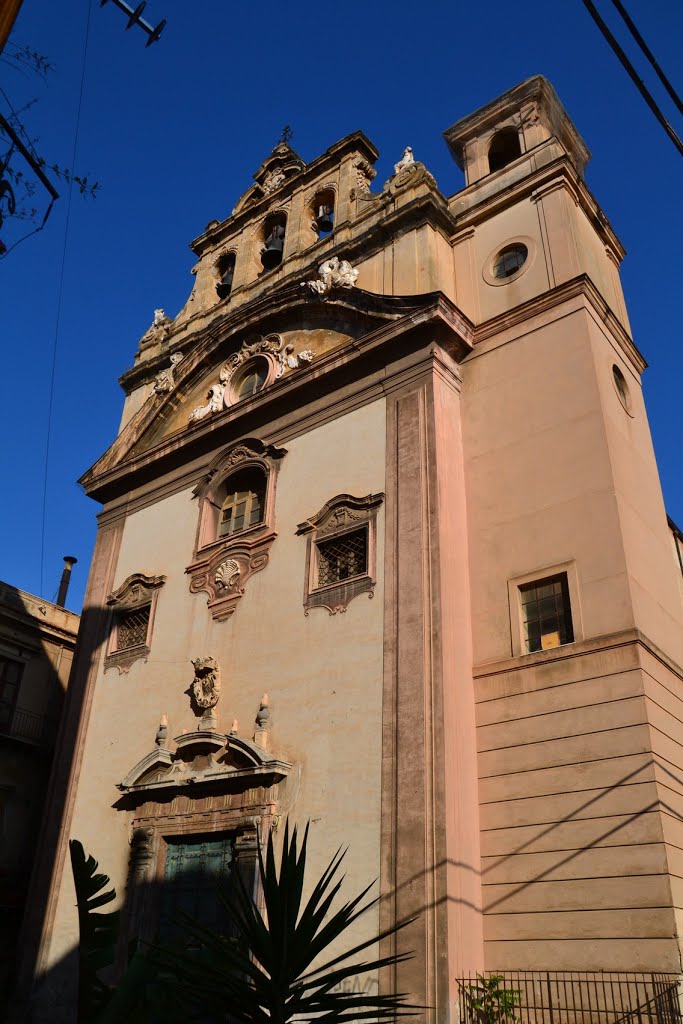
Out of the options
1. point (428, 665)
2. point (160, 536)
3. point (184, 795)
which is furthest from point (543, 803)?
point (160, 536)

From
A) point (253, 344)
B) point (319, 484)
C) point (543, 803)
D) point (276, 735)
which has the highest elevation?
point (253, 344)

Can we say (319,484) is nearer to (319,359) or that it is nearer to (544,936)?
(319,359)

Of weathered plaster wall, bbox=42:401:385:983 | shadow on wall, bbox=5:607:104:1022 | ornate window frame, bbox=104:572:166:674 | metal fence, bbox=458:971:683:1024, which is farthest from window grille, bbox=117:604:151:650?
metal fence, bbox=458:971:683:1024

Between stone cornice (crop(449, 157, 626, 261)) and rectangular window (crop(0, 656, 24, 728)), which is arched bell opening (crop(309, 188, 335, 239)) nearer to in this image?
stone cornice (crop(449, 157, 626, 261))

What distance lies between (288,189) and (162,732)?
1475 cm

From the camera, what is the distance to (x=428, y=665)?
12969 mm

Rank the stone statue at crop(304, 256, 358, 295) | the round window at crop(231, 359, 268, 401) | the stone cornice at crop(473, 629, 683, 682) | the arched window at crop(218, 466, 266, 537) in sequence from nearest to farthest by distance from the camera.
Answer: the stone cornice at crop(473, 629, 683, 682) → the arched window at crop(218, 466, 266, 537) → the stone statue at crop(304, 256, 358, 295) → the round window at crop(231, 359, 268, 401)

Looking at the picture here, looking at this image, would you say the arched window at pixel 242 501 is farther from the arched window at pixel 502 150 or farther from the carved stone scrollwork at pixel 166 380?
the arched window at pixel 502 150

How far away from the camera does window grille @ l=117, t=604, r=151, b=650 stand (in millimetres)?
18922

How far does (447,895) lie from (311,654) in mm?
4603

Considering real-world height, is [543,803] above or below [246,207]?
below

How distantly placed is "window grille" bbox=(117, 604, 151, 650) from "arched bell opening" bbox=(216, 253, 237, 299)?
9967 millimetres

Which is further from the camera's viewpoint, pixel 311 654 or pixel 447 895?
pixel 311 654

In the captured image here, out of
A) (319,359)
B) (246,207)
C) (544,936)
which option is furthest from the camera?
(246,207)
